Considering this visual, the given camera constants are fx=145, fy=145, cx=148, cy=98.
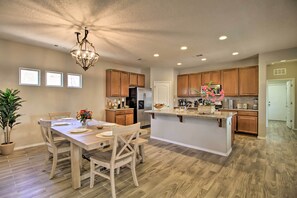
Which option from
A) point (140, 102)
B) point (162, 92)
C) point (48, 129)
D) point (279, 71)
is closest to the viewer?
point (48, 129)

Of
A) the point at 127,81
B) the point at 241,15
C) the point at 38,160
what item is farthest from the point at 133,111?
the point at 241,15

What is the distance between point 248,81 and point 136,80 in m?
4.25

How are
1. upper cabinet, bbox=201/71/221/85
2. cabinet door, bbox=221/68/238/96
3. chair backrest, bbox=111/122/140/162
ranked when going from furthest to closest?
1. upper cabinet, bbox=201/71/221/85
2. cabinet door, bbox=221/68/238/96
3. chair backrest, bbox=111/122/140/162

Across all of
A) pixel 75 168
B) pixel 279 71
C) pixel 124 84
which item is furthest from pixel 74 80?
pixel 279 71

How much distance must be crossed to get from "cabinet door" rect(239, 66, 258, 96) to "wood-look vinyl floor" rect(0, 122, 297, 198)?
85.5 inches

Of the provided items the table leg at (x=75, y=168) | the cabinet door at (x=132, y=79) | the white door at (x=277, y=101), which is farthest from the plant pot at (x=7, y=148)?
the white door at (x=277, y=101)

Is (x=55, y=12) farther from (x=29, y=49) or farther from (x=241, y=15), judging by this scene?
(x=241, y=15)

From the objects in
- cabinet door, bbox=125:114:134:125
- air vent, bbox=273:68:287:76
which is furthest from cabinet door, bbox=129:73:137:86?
air vent, bbox=273:68:287:76

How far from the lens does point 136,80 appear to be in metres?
6.36

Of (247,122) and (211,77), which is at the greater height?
(211,77)

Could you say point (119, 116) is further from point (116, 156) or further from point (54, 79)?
point (116, 156)

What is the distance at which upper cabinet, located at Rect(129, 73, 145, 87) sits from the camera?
6155 millimetres

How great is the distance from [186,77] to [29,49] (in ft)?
18.5

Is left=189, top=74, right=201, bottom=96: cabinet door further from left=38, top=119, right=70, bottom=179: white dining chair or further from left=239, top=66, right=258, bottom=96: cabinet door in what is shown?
left=38, top=119, right=70, bottom=179: white dining chair
